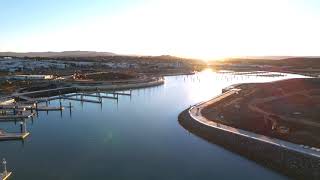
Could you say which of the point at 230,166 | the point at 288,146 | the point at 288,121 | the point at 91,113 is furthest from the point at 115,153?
the point at 91,113

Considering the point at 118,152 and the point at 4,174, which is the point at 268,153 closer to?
the point at 118,152

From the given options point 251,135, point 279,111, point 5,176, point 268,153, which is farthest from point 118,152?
point 279,111

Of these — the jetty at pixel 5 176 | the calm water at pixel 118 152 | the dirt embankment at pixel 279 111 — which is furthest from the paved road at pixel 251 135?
the jetty at pixel 5 176

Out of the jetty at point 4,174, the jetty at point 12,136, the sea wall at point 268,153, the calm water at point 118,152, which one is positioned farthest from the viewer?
the jetty at point 12,136

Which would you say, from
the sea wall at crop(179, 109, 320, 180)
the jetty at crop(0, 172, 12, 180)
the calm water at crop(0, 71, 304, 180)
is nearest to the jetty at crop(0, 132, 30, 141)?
the calm water at crop(0, 71, 304, 180)

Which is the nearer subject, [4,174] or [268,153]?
[4,174]

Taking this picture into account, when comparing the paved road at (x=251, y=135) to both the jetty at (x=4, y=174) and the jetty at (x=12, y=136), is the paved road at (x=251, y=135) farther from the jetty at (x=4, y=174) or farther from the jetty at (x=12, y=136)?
the jetty at (x=4, y=174)

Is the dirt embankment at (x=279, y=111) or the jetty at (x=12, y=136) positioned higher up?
the dirt embankment at (x=279, y=111)

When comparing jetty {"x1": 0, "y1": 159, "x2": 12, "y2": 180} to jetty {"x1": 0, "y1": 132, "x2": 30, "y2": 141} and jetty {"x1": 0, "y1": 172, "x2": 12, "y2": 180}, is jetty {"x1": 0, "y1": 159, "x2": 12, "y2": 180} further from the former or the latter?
jetty {"x1": 0, "y1": 132, "x2": 30, "y2": 141}
